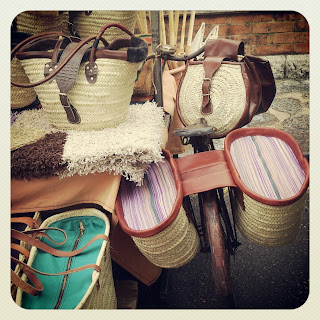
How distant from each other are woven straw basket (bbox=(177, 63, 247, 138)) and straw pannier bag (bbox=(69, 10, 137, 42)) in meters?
0.39

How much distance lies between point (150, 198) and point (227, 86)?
53cm

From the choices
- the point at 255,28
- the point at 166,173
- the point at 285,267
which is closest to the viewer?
the point at 166,173

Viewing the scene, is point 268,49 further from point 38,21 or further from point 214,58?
point 38,21

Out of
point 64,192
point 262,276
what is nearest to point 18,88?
point 64,192

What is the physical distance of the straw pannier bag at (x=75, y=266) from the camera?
874 millimetres

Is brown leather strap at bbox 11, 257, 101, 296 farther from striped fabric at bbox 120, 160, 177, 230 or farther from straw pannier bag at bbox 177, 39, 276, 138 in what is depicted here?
straw pannier bag at bbox 177, 39, 276, 138

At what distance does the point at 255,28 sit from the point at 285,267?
5.81ft

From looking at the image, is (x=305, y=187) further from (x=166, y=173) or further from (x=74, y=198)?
(x=74, y=198)

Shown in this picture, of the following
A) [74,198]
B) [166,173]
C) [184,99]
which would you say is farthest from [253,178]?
Answer: [74,198]

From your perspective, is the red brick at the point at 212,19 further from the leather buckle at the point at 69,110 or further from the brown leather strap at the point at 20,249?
the brown leather strap at the point at 20,249

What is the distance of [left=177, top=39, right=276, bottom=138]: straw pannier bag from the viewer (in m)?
1.13

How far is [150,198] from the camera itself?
1.06m

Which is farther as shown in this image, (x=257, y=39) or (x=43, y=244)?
(x=257, y=39)

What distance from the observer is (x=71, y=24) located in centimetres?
128
